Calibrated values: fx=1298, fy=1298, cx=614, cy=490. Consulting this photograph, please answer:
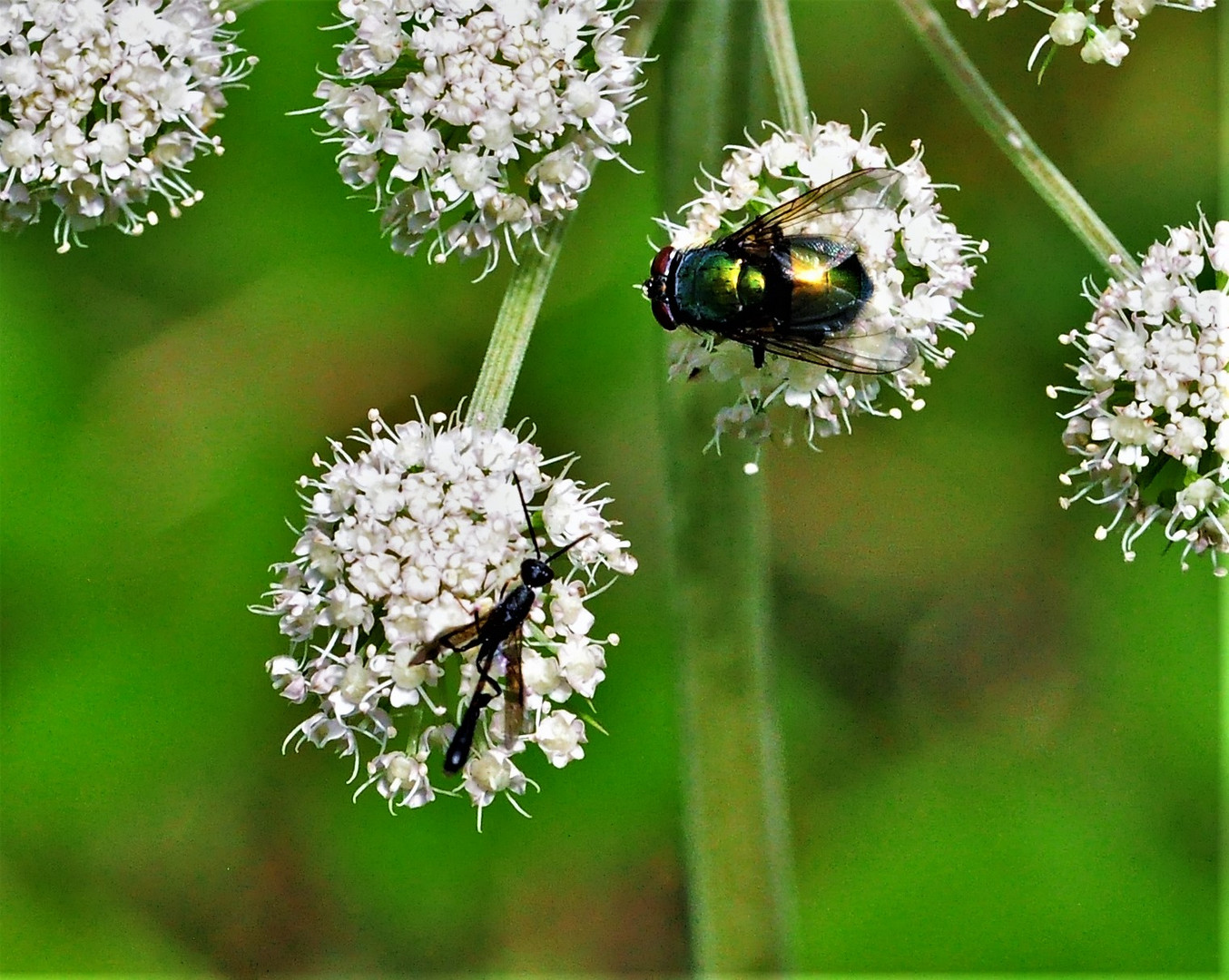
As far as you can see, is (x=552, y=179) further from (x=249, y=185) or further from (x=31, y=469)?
(x=31, y=469)

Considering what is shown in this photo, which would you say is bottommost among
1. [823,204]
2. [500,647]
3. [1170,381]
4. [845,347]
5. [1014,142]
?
[500,647]

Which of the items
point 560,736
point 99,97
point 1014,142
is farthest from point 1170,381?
point 99,97

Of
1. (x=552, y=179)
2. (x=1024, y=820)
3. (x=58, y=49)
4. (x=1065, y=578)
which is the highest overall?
(x=58, y=49)

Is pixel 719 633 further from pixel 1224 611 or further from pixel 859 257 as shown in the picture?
pixel 1224 611

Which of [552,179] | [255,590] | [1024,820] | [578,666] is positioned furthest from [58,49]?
[1024,820]

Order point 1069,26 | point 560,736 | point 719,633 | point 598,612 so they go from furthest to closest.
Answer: point 598,612 < point 719,633 < point 1069,26 < point 560,736

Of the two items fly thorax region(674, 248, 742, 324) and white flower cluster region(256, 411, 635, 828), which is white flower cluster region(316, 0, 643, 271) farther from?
white flower cluster region(256, 411, 635, 828)
